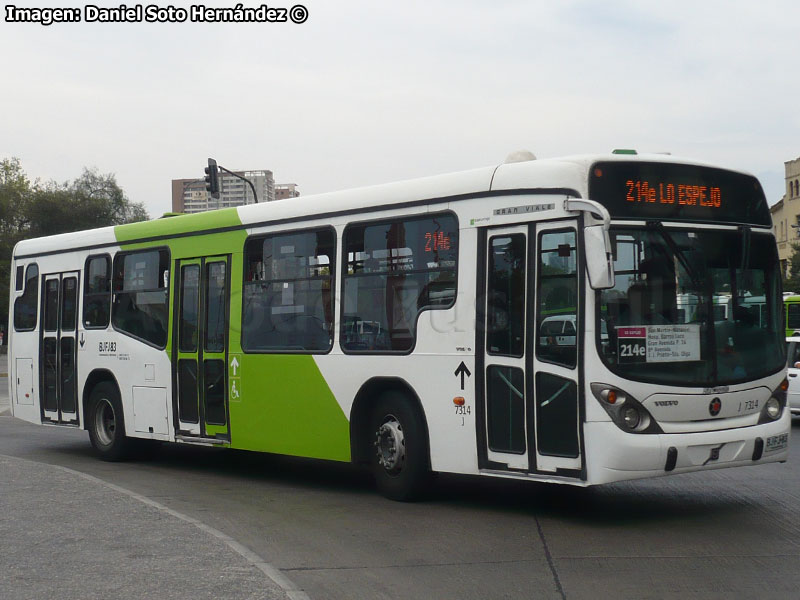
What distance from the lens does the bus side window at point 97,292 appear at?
50.6 feet

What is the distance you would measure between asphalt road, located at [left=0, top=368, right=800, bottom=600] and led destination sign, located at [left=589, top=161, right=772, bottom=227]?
8.29 feet

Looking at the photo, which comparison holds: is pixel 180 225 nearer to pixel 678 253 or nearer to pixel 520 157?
pixel 520 157

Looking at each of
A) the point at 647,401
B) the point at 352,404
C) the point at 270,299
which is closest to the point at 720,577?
the point at 647,401

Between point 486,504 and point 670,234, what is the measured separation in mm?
3084

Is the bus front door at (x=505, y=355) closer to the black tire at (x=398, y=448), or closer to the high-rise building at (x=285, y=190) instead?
the black tire at (x=398, y=448)

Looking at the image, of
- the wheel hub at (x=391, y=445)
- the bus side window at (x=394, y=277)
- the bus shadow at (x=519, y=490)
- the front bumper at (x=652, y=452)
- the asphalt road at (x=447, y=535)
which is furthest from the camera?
the wheel hub at (x=391, y=445)

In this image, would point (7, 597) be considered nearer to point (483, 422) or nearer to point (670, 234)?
point (483, 422)

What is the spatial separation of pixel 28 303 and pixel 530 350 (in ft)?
33.4

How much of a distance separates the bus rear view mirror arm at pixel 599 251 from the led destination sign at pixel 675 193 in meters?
0.31

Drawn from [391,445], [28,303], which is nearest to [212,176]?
[28,303]

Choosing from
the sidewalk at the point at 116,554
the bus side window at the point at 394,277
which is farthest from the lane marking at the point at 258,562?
the bus side window at the point at 394,277

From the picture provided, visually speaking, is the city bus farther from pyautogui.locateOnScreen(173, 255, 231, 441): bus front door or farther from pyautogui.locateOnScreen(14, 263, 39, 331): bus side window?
pyautogui.locateOnScreen(14, 263, 39, 331): bus side window

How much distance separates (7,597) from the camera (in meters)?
6.53

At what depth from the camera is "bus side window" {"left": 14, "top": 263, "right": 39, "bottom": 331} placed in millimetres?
17047
